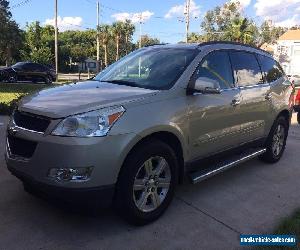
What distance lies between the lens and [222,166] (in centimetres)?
505

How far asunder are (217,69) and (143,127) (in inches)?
66.5

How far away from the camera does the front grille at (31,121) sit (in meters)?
3.62

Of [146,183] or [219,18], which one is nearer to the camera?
[146,183]

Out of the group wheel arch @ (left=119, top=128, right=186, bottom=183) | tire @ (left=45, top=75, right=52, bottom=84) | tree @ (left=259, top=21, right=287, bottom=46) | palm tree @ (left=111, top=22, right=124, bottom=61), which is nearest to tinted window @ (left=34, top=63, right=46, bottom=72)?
tire @ (left=45, top=75, right=52, bottom=84)

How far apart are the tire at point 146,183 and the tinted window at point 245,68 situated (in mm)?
Answer: 1792

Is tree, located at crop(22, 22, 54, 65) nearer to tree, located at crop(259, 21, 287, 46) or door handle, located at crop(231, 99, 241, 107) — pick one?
tree, located at crop(259, 21, 287, 46)

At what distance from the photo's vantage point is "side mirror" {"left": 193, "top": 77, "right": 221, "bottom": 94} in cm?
445

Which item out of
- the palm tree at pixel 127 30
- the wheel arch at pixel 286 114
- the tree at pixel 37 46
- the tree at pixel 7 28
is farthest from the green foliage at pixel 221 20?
the wheel arch at pixel 286 114

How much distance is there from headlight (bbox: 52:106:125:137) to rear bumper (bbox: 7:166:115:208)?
18.7 inches

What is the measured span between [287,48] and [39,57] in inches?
1239

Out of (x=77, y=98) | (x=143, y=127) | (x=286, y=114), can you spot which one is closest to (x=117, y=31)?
(x=286, y=114)

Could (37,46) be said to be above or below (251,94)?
above

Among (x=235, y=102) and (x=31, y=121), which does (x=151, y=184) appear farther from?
(x=235, y=102)

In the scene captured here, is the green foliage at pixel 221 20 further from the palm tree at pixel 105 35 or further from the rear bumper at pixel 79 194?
the rear bumper at pixel 79 194
